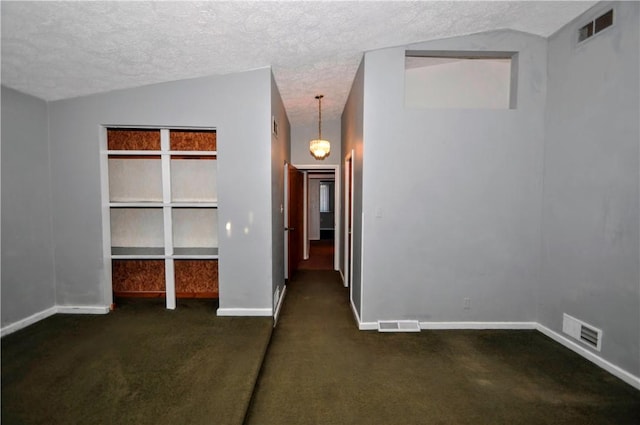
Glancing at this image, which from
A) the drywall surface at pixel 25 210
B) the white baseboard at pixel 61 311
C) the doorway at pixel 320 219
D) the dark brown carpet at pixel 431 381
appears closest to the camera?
the dark brown carpet at pixel 431 381

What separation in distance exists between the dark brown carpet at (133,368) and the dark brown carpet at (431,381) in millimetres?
255

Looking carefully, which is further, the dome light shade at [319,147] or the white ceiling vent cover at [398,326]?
the dome light shade at [319,147]

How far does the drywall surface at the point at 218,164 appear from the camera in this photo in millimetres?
3105

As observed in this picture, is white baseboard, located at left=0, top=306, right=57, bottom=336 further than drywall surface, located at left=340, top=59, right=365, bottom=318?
No

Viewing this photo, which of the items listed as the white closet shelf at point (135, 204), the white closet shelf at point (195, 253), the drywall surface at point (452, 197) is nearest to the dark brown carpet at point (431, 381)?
the drywall surface at point (452, 197)

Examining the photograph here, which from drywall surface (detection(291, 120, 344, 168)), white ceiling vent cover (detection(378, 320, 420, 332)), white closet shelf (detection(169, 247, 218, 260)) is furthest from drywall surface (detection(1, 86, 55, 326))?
white ceiling vent cover (detection(378, 320, 420, 332))

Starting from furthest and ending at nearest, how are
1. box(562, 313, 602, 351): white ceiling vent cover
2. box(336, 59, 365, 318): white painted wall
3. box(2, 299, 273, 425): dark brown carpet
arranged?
1. box(336, 59, 365, 318): white painted wall
2. box(562, 313, 602, 351): white ceiling vent cover
3. box(2, 299, 273, 425): dark brown carpet

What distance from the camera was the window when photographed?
3500 millimetres

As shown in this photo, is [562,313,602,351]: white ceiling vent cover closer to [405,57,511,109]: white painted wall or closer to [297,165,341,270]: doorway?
[405,57,511,109]: white painted wall

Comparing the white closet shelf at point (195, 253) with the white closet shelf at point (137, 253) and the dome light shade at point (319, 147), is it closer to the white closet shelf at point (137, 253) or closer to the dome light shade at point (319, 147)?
the white closet shelf at point (137, 253)

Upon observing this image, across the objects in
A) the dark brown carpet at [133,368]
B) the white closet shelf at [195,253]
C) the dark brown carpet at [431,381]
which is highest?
the white closet shelf at [195,253]

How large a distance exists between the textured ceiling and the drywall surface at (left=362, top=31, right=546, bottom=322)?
0.34 metres

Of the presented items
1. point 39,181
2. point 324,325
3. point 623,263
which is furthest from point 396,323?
point 39,181

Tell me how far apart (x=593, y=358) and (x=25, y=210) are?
5.48 m
